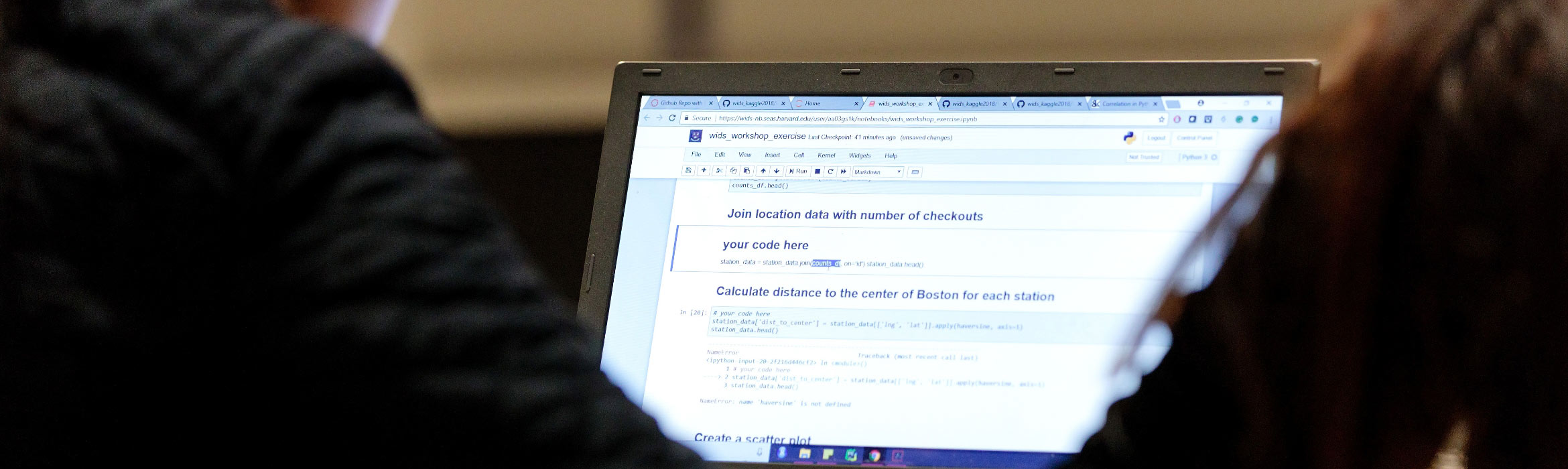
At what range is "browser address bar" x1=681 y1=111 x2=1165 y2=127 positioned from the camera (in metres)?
0.81

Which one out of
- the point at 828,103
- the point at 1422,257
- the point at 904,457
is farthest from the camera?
the point at 828,103

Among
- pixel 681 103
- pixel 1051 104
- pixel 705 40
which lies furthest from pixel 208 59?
pixel 705 40

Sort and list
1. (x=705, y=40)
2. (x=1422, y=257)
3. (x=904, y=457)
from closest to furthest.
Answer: (x=1422, y=257)
(x=904, y=457)
(x=705, y=40)

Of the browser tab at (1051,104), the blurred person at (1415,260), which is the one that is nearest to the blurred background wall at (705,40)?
the browser tab at (1051,104)

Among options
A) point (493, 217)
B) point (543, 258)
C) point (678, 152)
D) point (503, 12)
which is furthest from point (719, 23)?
point (493, 217)

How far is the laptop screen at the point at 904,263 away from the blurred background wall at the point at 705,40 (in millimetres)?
1506

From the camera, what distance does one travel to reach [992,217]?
0.79 meters

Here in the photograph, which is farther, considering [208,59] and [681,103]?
[681,103]

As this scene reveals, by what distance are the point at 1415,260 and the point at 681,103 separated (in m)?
0.53

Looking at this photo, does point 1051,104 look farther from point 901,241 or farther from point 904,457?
point 904,457

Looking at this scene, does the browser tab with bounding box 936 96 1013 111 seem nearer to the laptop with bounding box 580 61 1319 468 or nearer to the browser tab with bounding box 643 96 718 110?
the laptop with bounding box 580 61 1319 468

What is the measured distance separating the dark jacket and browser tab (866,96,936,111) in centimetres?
42

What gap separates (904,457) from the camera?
747 mm

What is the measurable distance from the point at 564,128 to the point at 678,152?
65.4 inches
